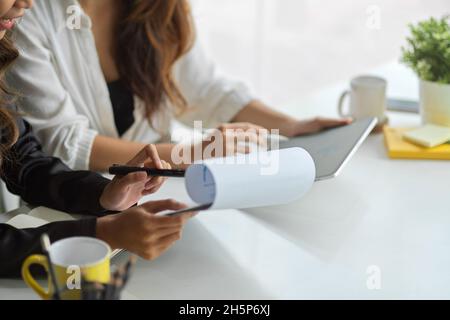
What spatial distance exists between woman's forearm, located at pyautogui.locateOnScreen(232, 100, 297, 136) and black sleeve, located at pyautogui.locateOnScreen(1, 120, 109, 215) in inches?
20.0

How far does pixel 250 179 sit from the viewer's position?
35.0 inches

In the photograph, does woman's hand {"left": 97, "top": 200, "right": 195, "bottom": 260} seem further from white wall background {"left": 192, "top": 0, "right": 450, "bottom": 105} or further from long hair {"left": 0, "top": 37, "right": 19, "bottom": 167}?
white wall background {"left": 192, "top": 0, "right": 450, "bottom": 105}

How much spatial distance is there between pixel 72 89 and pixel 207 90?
0.37 metres

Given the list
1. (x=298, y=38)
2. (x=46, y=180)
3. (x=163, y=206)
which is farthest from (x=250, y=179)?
(x=298, y=38)

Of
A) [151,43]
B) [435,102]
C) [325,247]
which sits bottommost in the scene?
[325,247]

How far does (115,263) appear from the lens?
992 millimetres

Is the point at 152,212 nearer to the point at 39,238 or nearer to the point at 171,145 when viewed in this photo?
the point at 39,238

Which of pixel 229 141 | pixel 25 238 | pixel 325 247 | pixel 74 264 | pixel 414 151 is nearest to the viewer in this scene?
pixel 74 264

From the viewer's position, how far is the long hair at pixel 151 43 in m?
1.49

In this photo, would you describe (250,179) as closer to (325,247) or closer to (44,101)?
(325,247)

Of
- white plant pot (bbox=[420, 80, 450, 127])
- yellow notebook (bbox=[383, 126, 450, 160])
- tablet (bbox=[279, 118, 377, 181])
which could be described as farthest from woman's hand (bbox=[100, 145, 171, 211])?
white plant pot (bbox=[420, 80, 450, 127])

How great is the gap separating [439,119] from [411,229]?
44 cm

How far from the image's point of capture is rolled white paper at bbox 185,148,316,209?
2.84 ft

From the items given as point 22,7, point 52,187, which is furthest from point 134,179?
point 22,7
